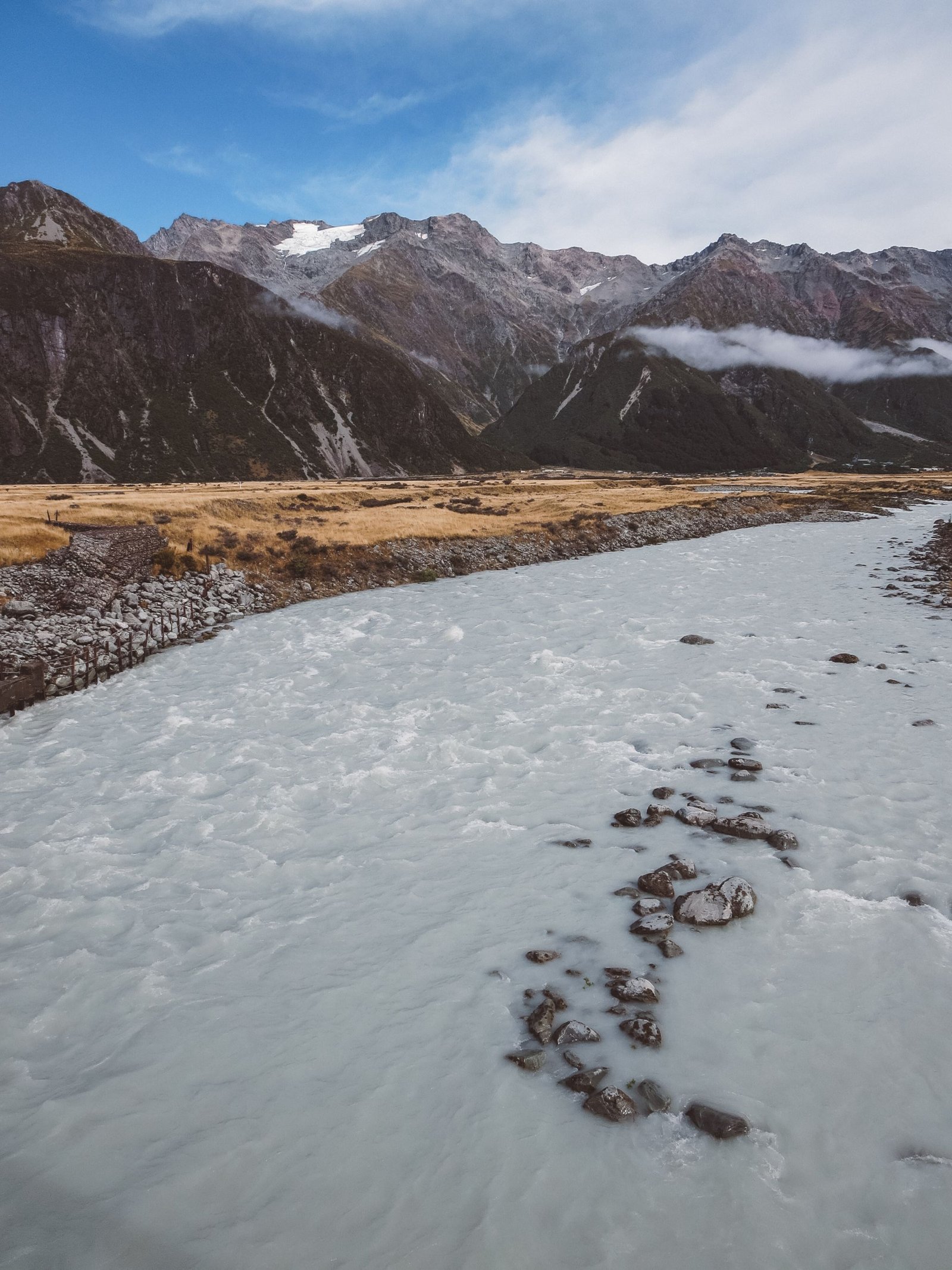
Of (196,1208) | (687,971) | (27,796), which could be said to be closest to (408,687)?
(27,796)

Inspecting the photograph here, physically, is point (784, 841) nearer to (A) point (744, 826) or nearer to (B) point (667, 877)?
(A) point (744, 826)

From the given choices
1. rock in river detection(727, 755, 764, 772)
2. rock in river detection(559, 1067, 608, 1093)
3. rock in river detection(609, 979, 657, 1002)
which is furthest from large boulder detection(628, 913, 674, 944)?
rock in river detection(727, 755, 764, 772)

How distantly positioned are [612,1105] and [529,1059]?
1046mm

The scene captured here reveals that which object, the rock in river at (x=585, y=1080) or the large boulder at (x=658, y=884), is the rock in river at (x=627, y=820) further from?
the rock in river at (x=585, y=1080)

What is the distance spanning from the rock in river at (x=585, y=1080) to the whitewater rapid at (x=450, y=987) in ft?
0.49

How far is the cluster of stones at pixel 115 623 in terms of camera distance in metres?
21.1

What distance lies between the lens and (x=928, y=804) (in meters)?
12.1

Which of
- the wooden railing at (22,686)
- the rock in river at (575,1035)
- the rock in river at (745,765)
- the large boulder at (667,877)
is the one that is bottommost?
the rock in river at (575,1035)

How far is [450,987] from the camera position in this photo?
848cm

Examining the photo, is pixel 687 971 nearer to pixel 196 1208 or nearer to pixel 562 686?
pixel 196 1208

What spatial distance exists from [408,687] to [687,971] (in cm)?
1360

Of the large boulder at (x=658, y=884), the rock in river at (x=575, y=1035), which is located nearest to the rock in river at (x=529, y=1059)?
the rock in river at (x=575, y=1035)

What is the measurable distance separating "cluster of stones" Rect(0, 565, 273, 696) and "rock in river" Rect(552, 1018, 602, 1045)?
65.1 ft

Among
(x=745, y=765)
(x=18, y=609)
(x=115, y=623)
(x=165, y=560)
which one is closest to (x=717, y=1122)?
(x=745, y=765)
